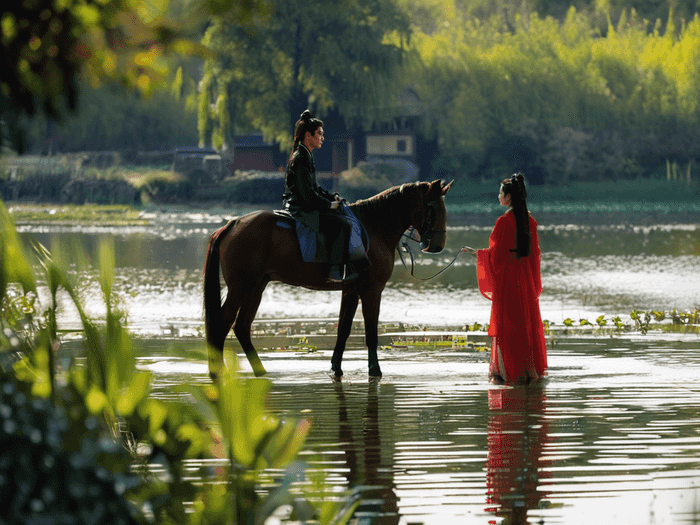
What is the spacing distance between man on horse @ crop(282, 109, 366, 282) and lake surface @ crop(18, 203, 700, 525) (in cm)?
96

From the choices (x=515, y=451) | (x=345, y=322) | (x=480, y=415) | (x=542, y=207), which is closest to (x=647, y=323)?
(x=345, y=322)

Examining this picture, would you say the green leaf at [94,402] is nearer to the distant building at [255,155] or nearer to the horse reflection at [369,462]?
the horse reflection at [369,462]

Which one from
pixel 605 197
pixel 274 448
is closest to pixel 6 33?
pixel 274 448

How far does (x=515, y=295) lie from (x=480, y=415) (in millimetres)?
1841

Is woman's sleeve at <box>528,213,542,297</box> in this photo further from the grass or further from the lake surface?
the grass

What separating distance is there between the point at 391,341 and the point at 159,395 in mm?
4231

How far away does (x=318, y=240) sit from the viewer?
370 inches

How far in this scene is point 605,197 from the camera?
5403cm

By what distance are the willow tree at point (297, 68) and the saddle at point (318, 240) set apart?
128 ft

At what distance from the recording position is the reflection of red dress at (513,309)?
9062 mm

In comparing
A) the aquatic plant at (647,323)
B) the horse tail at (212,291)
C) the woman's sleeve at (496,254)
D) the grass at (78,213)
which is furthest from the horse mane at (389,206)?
the grass at (78,213)

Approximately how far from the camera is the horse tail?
941 centimetres

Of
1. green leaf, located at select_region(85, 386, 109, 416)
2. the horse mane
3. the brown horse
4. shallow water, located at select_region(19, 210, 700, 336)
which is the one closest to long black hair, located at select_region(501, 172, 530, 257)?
the brown horse

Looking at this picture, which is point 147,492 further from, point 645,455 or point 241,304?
point 241,304
